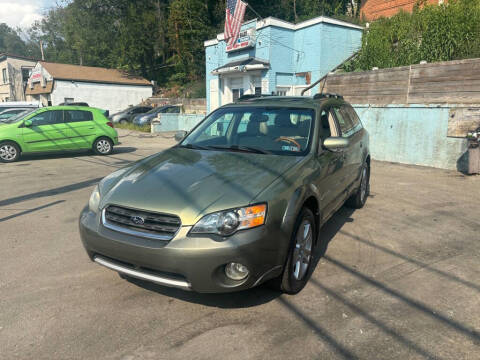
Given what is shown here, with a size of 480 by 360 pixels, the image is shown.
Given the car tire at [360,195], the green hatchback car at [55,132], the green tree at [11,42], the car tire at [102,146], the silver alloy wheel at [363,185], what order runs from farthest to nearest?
the green tree at [11,42], the car tire at [102,146], the green hatchback car at [55,132], the silver alloy wheel at [363,185], the car tire at [360,195]

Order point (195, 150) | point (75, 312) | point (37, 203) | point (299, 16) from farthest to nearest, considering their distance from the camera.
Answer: point (299, 16)
point (37, 203)
point (195, 150)
point (75, 312)

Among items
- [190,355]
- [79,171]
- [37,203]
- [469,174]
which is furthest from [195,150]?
[469,174]

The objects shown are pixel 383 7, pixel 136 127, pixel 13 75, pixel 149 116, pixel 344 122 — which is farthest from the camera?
pixel 13 75

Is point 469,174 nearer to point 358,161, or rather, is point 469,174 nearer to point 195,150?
point 358,161

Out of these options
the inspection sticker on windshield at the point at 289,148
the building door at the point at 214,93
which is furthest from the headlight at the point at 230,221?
the building door at the point at 214,93

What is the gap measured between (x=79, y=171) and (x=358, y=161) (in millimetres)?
6745

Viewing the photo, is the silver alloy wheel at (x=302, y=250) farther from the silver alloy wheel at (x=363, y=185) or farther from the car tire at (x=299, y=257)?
the silver alloy wheel at (x=363, y=185)

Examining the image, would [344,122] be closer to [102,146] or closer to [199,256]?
[199,256]

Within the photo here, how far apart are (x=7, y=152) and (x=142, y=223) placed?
372 inches

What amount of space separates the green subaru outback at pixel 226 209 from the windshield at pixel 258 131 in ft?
0.04

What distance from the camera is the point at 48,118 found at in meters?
10.6

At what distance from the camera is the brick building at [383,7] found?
19.3 meters

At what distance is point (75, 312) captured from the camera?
2.93 metres

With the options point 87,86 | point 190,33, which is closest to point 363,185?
point 190,33
